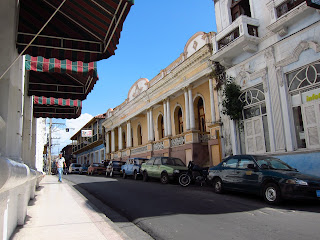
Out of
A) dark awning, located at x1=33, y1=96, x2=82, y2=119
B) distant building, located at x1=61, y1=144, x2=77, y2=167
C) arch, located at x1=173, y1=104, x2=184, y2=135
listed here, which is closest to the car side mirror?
dark awning, located at x1=33, y1=96, x2=82, y2=119

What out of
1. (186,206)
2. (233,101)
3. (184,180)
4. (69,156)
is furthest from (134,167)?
(69,156)

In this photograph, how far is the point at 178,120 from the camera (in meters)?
24.1

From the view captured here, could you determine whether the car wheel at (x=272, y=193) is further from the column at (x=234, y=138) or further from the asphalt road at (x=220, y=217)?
the column at (x=234, y=138)

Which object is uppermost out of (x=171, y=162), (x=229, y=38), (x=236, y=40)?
(x=229, y=38)

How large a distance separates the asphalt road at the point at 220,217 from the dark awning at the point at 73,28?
3.87m

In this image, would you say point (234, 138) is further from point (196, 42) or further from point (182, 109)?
point (182, 109)

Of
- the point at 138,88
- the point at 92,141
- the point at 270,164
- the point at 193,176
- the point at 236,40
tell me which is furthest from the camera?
the point at 92,141

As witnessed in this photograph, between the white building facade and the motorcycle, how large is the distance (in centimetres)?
232

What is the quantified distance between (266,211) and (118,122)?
28150 millimetres

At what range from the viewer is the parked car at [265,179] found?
801 centimetres

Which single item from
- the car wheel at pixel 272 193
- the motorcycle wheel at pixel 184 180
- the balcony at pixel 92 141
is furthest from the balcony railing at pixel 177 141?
the balcony at pixel 92 141

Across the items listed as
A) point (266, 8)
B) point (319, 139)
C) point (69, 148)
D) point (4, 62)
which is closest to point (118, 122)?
point (266, 8)

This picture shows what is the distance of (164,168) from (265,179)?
761cm

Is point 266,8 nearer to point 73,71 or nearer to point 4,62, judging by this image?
point 73,71
